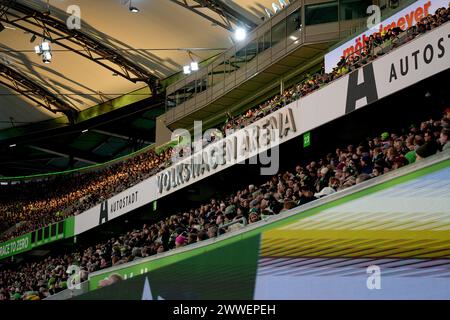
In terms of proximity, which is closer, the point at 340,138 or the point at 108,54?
the point at 340,138

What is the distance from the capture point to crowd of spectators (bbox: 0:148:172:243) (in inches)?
1236

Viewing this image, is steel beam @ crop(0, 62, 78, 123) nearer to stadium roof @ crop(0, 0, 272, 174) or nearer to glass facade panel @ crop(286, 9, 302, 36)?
stadium roof @ crop(0, 0, 272, 174)

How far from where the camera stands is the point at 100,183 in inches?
1391

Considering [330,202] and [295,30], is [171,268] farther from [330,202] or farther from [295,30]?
[295,30]

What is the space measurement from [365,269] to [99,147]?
133 feet

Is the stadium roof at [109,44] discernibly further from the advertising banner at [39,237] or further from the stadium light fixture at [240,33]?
the advertising banner at [39,237]

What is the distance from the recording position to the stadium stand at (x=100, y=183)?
16.7m

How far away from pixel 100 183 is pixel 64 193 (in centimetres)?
447

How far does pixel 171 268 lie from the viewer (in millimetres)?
9250

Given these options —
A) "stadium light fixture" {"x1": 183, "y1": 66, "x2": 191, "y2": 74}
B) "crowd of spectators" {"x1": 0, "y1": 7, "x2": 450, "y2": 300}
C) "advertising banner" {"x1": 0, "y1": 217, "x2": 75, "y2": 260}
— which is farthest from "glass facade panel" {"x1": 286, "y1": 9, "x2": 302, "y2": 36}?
"advertising banner" {"x1": 0, "y1": 217, "x2": 75, "y2": 260}

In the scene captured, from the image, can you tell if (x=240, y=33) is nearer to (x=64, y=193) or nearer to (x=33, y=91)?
(x=33, y=91)

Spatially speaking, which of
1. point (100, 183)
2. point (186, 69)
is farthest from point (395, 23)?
point (100, 183)

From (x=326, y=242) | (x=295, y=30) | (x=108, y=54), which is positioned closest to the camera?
(x=326, y=242)

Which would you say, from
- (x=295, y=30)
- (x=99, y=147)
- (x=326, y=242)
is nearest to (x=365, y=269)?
(x=326, y=242)
